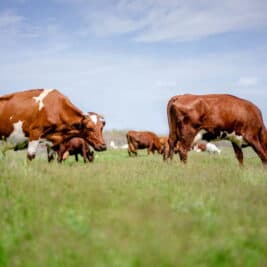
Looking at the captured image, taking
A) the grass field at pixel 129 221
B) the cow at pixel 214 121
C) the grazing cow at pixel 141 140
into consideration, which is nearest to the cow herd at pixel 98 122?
the cow at pixel 214 121

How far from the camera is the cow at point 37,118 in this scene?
13.9m

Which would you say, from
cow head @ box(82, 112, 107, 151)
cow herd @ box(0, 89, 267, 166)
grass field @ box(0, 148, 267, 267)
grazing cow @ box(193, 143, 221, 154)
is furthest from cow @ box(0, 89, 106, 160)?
grazing cow @ box(193, 143, 221, 154)

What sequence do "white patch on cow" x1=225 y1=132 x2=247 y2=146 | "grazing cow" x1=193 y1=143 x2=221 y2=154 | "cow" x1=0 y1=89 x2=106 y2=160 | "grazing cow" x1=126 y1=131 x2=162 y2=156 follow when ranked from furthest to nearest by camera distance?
"grazing cow" x1=193 y1=143 x2=221 y2=154 → "grazing cow" x1=126 y1=131 x2=162 y2=156 → "white patch on cow" x1=225 y1=132 x2=247 y2=146 → "cow" x1=0 y1=89 x2=106 y2=160

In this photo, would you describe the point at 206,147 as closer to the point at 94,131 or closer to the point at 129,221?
the point at 94,131

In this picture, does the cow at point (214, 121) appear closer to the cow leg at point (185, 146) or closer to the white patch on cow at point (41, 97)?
the cow leg at point (185, 146)

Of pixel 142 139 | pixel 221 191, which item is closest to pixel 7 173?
pixel 221 191

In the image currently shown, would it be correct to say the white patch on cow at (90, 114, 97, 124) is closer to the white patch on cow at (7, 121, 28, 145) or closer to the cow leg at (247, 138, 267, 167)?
the white patch on cow at (7, 121, 28, 145)

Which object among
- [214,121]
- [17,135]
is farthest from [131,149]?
[17,135]

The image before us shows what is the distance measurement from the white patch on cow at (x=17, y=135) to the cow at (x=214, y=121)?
4815 millimetres

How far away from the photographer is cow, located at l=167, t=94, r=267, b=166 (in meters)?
15.1

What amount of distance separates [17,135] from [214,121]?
6171 millimetres

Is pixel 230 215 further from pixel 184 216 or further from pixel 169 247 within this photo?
pixel 169 247

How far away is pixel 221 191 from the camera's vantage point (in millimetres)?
8609

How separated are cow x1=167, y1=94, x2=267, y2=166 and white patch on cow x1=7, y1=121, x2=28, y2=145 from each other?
481 centimetres
